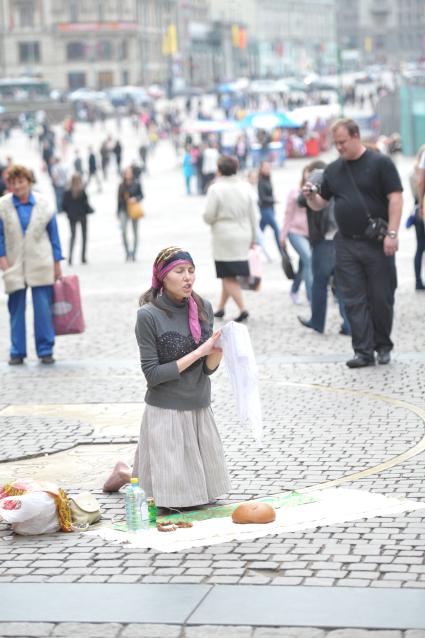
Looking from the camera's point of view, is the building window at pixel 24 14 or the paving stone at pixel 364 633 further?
the building window at pixel 24 14

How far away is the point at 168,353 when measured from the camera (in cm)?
714

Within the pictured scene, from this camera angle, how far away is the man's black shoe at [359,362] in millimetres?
11195

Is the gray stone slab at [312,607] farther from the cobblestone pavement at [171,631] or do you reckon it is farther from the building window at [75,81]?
the building window at [75,81]

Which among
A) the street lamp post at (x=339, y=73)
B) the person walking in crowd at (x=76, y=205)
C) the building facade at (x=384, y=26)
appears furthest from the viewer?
the building facade at (x=384, y=26)

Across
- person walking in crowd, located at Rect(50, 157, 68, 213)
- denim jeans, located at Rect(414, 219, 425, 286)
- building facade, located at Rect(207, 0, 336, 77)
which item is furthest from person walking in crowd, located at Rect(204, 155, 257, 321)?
building facade, located at Rect(207, 0, 336, 77)

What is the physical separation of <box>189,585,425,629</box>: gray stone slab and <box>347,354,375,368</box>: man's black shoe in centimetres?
543

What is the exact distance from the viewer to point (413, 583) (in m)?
5.79

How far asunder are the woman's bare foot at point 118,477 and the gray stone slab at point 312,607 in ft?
6.02

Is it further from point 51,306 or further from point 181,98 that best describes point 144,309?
point 181,98

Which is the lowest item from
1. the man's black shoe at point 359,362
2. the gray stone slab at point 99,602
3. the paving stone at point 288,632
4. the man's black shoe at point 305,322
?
the man's black shoe at point 305,322

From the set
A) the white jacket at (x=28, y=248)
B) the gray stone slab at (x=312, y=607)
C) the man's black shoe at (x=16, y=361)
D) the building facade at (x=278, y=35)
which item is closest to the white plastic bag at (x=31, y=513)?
the gray stone slab at (x=312, y=607)

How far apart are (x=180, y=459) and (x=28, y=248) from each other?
5.27 m

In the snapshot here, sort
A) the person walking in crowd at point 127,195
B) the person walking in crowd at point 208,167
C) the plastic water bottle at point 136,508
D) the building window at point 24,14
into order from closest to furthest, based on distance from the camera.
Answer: the plastic water bottle at point 136,508, the person walking in crowd at point 127,195, the person walking in crowd at point 208,167, the building window at point 24,14

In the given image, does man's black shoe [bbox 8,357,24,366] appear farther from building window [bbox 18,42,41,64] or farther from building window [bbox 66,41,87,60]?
building window [bbox 18,42,41,64]
